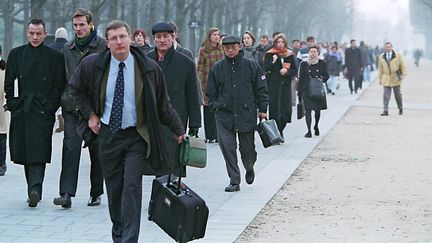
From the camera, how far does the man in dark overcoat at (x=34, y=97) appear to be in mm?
9859

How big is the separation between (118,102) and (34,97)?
2689mm

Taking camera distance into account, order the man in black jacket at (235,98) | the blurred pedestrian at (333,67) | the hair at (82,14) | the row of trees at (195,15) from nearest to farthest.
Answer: the hair at (82,14), the man in black jacket at (235,98), the row of trees at (195,15), the blurred pedestrian at (333,67)

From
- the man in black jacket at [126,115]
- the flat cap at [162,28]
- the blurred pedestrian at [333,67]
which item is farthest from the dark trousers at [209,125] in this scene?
the blurred pedestrian at [333,67]

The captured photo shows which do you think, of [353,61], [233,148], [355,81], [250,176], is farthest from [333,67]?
[233,148]

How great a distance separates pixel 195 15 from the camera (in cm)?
5606

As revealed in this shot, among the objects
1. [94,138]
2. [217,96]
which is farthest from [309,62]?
[94,138]

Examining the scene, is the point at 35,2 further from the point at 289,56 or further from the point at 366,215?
→ the point at 366,215

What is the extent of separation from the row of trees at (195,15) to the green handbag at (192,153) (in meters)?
16.1

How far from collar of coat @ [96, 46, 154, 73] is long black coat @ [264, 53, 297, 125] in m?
9.21

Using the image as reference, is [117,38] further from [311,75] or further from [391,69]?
[391,69]

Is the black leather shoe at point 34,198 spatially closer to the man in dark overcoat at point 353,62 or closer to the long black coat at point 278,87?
the long black coat at point 278,87

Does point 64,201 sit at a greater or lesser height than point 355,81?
greater

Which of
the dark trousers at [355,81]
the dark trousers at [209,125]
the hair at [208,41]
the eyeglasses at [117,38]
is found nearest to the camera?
the eyeglasses at [117,38]

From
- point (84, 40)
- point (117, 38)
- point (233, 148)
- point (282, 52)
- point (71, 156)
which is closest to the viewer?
point (117, 38)
